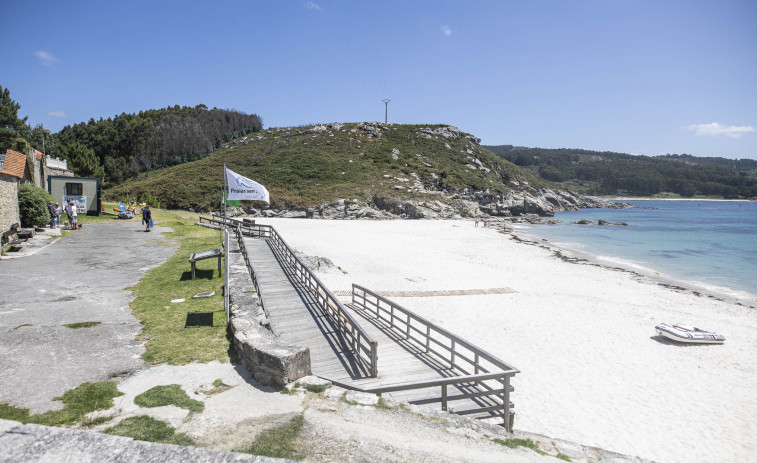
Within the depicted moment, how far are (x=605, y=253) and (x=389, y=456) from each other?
1381 inches

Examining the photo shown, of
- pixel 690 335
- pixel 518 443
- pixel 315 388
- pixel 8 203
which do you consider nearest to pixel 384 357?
pixel 315 388

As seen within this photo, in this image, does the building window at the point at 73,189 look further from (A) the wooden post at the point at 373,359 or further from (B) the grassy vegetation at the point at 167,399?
(A) the wooden post at the point at 373,359

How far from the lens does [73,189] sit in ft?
94.9

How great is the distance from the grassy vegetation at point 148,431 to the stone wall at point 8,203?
19091mm

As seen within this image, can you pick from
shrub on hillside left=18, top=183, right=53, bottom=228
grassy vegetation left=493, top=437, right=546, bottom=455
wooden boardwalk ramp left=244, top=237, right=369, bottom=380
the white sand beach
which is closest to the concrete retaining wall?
grassy vegetation left=493, top=437, right=546, bottom=455

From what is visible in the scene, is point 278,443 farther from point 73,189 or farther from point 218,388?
point 73,189

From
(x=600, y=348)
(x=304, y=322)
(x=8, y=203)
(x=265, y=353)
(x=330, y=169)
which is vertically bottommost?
(x=600, y=348)

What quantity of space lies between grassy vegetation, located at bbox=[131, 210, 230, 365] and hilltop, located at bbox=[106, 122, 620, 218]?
39.7 m

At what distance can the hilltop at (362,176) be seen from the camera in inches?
2218

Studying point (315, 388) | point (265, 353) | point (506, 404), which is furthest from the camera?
point (506, 404)

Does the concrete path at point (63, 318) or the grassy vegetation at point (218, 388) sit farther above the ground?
the concrete path at point (63, 318)

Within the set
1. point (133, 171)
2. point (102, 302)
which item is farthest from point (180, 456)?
point (133, 171)

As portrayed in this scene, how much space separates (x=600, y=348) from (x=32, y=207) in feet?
96.1

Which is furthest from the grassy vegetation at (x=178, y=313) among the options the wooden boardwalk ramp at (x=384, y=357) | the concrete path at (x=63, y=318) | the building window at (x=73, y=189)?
the building window at (x=73, y=189)
